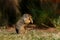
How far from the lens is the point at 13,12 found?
11.1 m

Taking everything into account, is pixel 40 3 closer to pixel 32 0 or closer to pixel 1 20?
pixel 32 0

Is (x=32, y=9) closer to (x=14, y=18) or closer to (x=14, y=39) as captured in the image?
(x=14, y=18)

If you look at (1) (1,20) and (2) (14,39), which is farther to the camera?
(1) (1,20)

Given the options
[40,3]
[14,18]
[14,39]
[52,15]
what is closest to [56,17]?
[52,15]

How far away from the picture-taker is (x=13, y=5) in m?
11.0

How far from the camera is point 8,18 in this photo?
36.8 ft

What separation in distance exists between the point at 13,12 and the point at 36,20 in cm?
113

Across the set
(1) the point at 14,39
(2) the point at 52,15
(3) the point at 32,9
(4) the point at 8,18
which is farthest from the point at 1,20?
(1) the point at 14,39

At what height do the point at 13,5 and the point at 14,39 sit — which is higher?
the point at 13,5

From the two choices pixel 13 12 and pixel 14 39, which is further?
pixel 13 12

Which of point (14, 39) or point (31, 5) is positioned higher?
point (31, 5)

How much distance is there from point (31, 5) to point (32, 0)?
0.77ft

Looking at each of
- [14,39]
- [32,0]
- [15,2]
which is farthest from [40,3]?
[14,39]

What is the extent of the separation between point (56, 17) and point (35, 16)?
1.03 metres
